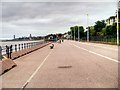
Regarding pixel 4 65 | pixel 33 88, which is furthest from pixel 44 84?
pixel 4 65

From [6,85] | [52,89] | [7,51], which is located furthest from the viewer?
[7,51]

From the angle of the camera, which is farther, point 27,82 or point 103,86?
point 27,82

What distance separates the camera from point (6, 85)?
11.3m

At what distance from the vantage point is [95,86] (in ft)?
34.5

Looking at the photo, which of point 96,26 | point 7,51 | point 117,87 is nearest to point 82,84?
point 117,87

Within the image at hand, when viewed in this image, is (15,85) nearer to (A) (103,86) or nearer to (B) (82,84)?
(B) (82,84)

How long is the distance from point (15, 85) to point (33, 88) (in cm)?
115

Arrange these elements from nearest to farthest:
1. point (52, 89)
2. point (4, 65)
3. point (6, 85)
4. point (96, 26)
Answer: point (52, 89) < point (6, 85) < point (4, 65) < point (96, 26)

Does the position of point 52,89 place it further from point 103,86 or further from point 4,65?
point 4,65

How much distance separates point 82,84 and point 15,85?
2483mm

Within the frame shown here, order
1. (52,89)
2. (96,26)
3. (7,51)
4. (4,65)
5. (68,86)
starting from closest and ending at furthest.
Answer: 1. (52,89)
2. (68,86)
3. (4,65)
4. (7,51)
5. (96,26)

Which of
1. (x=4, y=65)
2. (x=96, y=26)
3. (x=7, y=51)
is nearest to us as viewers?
(x=4, y=65)

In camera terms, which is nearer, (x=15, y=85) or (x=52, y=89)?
(x=52, y=89)

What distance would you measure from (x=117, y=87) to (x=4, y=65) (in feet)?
28.6
